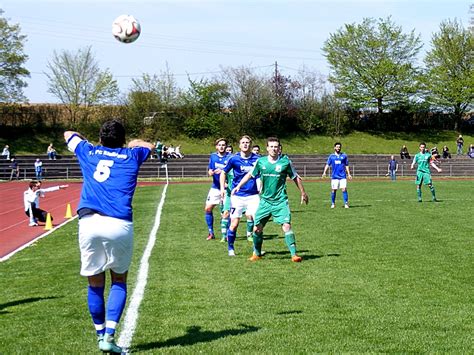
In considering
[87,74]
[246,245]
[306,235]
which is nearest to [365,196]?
[306,235]

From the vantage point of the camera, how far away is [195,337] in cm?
628

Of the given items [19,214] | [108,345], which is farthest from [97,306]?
[19,214]

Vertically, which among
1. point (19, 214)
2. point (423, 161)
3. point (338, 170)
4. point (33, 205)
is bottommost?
point (19, 214)

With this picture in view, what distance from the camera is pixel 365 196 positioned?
27656mm

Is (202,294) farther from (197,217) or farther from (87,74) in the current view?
(87,74)

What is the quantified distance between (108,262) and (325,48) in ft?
226

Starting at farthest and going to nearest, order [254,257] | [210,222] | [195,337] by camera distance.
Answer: [210,222], [254,257], [195,337]

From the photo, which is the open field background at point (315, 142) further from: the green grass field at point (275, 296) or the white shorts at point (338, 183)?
the green grass field at point (275, 296)

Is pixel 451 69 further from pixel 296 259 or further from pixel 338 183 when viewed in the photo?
pixel 296 259

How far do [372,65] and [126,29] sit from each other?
6426cm

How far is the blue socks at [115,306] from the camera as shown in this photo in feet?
18.8

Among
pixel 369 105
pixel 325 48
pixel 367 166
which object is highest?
pixel 325 48

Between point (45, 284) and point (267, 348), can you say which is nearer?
point (267, 348)

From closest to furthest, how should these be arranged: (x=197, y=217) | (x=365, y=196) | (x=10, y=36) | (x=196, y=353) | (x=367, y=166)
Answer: (x=196, y=353)
(x=197, y=217)
(x=365, y=196)
(x=367, y=166)
(x=10, y=36)
